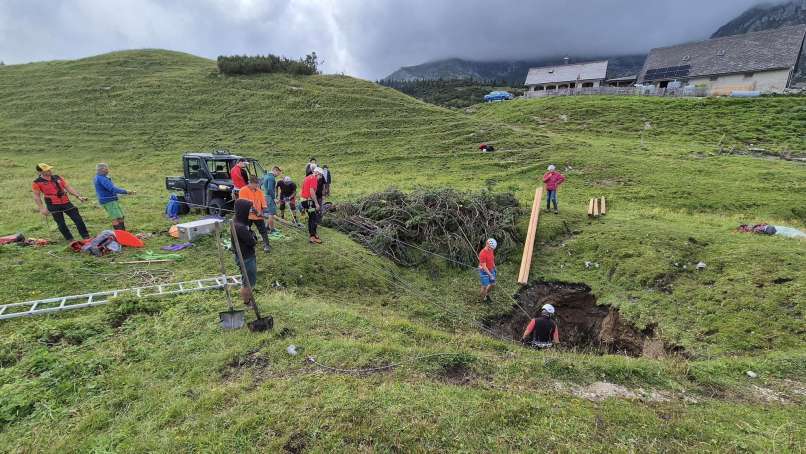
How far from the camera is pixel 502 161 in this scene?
21953mm

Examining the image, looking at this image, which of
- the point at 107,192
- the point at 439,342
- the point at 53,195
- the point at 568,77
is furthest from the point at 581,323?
the point at 568,77

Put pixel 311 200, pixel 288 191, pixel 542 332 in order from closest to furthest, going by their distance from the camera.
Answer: pixel 542 332
pixel 311 200
pixel 288 191

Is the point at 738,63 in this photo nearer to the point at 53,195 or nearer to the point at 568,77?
the point at 568,77

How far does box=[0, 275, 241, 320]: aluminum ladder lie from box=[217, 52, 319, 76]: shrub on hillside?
37.2m

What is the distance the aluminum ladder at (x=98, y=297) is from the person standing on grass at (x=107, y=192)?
2962mm

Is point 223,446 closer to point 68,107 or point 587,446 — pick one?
point 587,446

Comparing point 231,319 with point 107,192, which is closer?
point 231,319

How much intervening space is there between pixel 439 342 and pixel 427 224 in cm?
566

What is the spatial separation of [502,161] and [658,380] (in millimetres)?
17910

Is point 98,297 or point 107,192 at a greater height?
point 107,192

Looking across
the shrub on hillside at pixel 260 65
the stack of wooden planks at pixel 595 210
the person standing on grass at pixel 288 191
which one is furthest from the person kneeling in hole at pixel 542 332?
the shrub on hillside at pixel 260 65

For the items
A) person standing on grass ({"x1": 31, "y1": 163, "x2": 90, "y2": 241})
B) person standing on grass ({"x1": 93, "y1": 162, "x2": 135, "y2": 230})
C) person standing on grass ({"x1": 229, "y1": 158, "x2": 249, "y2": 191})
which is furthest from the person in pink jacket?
person standing on grass ({"x1": 31, "y1": 163, "x2": 90, "y2": 241})

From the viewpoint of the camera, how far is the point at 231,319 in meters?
5.80

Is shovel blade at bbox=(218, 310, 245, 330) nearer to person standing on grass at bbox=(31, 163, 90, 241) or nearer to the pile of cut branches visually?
person standing on grass at bbox=(31, 163, 90, 241)
